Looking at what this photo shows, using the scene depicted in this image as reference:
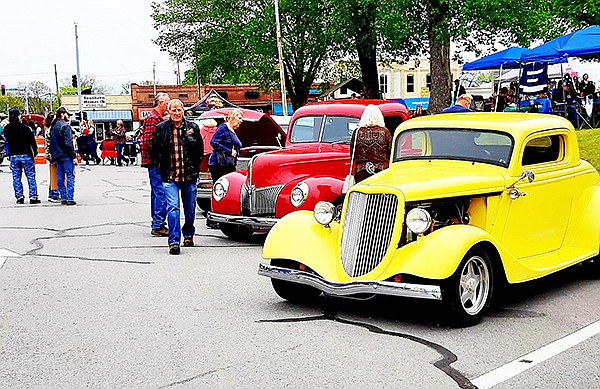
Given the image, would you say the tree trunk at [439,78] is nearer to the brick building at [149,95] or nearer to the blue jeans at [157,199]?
the blue jeans at [157,199]

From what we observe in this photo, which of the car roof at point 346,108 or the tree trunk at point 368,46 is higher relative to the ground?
the tree trunk at point 368,46

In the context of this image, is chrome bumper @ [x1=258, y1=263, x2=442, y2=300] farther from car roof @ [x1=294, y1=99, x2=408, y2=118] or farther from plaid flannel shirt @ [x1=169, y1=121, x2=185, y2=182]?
car roof @ [x1=294, y1=99, x2=408, y2=118]

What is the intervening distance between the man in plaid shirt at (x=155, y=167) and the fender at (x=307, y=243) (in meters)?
4.14

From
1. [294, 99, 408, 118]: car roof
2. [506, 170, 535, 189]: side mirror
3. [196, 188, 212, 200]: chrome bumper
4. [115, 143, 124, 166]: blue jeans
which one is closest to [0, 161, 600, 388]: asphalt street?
[506, 170, 535, 189]: side mirror

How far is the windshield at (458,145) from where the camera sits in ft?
25.6

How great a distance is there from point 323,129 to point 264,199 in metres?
1.92

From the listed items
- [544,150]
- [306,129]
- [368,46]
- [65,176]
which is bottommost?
[65,176]

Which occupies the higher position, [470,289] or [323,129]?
[323,129]

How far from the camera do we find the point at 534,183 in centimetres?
777

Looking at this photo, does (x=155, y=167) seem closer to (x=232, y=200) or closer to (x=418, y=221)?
(x=232, y=200)

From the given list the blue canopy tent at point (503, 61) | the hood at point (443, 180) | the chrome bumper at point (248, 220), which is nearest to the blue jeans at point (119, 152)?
the blue canopy tent at point (503, 61)

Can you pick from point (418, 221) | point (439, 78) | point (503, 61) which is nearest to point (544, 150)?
point (418, 221)

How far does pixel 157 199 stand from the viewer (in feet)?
39.1

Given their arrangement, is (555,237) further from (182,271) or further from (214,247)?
(214,247)
